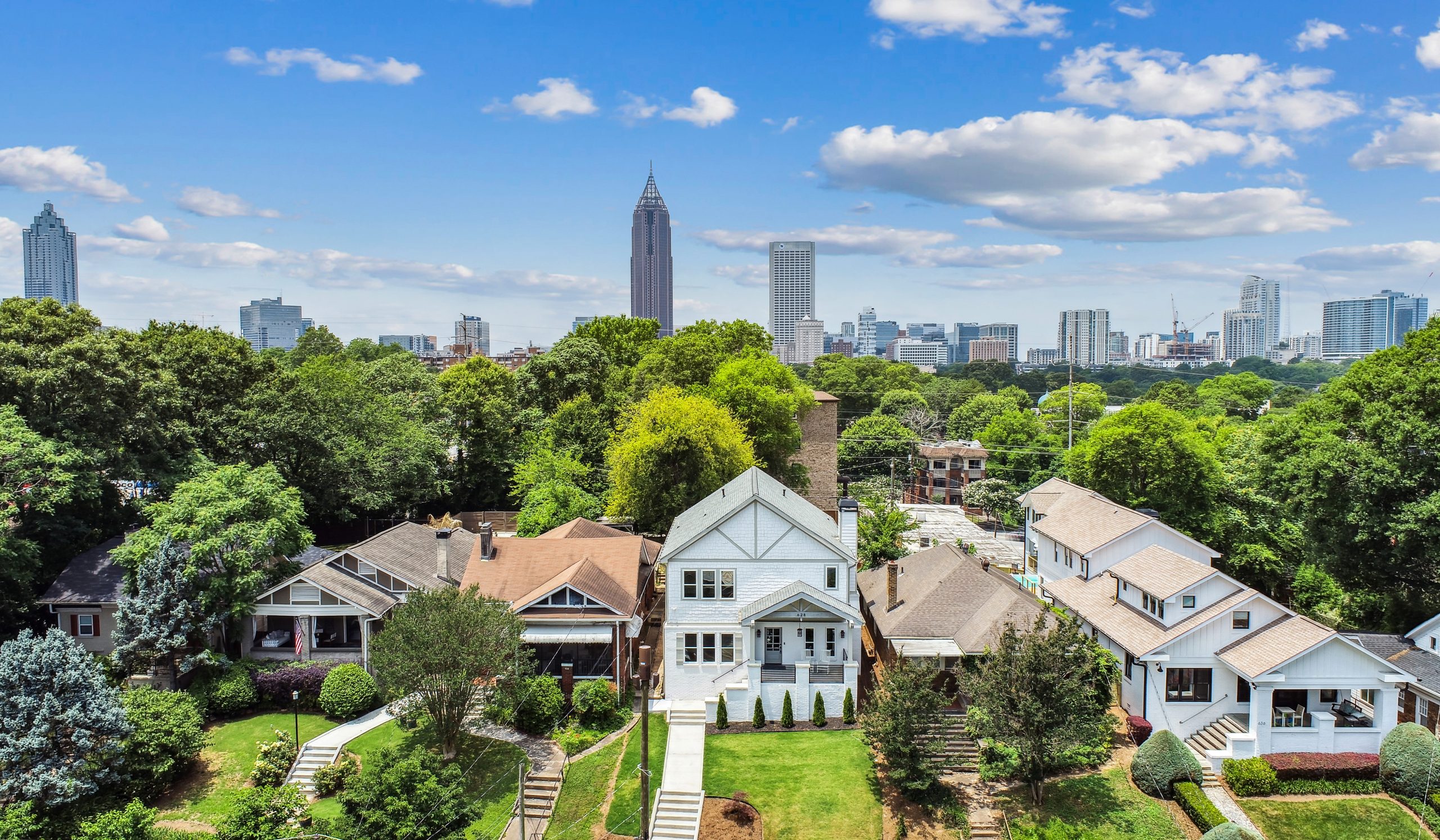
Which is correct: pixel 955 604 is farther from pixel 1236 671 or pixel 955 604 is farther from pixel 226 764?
pixel 226 764

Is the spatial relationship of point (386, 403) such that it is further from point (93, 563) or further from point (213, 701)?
point (213, 701)

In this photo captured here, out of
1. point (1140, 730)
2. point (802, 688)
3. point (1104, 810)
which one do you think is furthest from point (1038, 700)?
point (802, 688)

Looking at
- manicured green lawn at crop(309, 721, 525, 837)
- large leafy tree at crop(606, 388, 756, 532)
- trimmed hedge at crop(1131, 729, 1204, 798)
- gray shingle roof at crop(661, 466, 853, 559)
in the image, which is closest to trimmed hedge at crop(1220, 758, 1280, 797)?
trimmed hedge at crop(1131, 729, 1204, 798)

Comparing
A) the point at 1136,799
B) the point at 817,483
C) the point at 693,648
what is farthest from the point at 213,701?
the point at 817,483

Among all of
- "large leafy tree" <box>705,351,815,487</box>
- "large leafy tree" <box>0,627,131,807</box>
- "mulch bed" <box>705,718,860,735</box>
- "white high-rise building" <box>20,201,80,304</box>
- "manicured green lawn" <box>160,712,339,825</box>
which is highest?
"white high-rise building" <box>20,201,80,304</box>

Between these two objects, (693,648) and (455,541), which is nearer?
(693,648)

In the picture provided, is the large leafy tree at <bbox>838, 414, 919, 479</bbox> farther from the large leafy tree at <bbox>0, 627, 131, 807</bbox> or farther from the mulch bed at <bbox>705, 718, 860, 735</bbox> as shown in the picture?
the large leafy tree at <bbox>0, 627, 131, 807</bbox>
